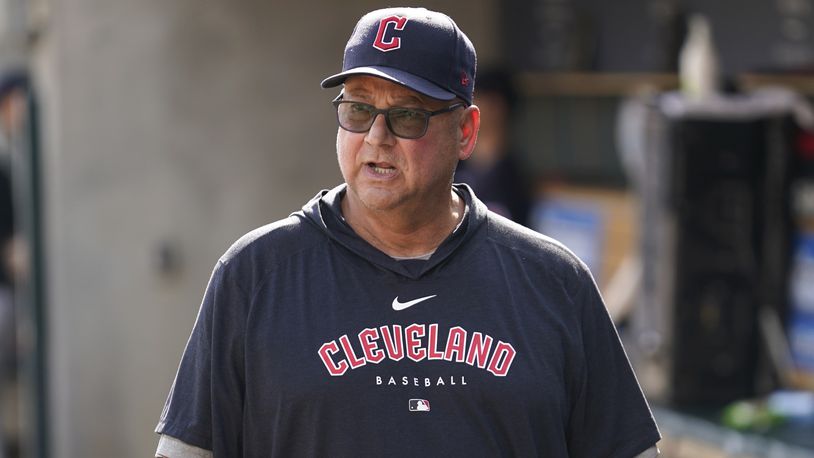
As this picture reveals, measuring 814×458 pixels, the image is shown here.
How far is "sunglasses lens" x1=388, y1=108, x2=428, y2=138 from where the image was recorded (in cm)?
293

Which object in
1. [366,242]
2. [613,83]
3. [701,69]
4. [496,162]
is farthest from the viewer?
[496,162]

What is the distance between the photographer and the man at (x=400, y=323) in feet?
9.37

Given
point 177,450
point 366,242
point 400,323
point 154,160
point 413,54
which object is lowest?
point 177,450

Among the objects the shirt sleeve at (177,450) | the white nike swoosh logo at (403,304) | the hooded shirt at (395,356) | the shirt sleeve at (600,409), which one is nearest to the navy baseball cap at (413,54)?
the hooded shirt at (395,356)

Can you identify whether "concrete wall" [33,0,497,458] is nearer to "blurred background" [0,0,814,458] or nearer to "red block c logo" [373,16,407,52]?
"blurred background" [0,0,814,458]

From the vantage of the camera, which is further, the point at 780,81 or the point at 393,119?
the point at 780,81

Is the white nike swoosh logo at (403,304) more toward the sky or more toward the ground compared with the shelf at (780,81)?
more toward the ground

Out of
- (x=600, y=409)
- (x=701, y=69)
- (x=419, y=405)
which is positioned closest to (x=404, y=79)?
(x=419, y=405)

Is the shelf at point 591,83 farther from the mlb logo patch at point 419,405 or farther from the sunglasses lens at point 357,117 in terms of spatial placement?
the mlb logo patch at point 419,405

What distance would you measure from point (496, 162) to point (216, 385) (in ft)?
17.8

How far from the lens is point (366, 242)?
3000 millimetres

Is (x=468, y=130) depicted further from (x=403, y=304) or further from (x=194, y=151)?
(x=194, y=151)

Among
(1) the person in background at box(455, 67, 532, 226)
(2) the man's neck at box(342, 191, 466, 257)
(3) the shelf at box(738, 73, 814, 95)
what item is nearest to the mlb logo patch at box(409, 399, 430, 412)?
(2) the man's neck at box(342, 191, 466, 257)

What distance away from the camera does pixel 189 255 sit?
349 inches
